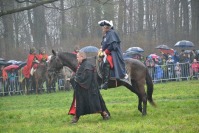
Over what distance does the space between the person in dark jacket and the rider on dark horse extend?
603mm

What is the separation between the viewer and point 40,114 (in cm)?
1398

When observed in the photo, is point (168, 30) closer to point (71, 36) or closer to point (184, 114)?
point (71, 36)

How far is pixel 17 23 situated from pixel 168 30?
47.7ft

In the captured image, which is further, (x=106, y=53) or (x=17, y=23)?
(x=17, y=23)

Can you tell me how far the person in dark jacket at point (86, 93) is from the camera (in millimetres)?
Result: 11570

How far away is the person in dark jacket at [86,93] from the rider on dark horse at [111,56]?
23.7 inches

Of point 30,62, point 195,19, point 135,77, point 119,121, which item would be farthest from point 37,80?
point 195,19

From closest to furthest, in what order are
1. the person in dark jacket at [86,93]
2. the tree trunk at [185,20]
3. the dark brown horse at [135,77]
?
the person in dark jacket at [86,93], the dark brown horse at [135,77], the tree trunk at [185,20]

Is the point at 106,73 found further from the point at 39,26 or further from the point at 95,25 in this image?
the point at 95,25

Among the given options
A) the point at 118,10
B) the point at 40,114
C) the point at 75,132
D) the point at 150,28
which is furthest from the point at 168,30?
the point at 75,132

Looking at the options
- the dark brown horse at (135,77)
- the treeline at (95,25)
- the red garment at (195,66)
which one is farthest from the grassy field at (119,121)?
the treeline at (95,25)

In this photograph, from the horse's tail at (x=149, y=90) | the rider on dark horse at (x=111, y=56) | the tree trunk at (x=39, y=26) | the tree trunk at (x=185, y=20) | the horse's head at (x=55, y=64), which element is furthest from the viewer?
the tree trunk at (x=185, y=20)

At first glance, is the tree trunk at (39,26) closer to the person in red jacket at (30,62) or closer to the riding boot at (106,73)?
the person in red jacket at (30,62)

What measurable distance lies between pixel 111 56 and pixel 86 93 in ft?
4.57
